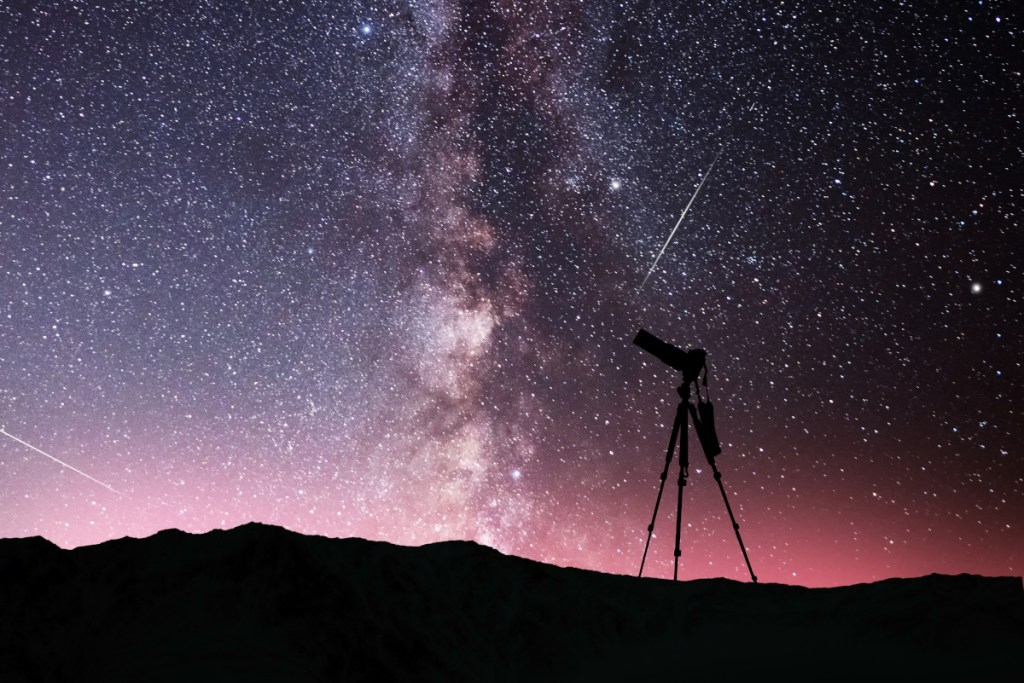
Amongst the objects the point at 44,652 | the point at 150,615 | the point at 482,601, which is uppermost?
the point at 482,601

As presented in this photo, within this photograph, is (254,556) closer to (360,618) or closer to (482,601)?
(360,618)

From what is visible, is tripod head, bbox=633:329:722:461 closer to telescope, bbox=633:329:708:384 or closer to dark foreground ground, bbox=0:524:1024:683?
telescope, bbox=633:329:708:384

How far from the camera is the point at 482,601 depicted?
40.6ft

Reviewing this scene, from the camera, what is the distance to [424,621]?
1147 cm

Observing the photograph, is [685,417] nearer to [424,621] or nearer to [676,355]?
[676,355]

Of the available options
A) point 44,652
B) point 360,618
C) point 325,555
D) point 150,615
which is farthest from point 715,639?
point 44,652

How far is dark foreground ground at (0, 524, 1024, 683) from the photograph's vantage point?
9.41 meters

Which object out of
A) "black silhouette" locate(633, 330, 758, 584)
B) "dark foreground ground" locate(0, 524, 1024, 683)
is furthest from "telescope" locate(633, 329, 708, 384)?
"dark foreground ground" locate(0, 524, 1024, 683)

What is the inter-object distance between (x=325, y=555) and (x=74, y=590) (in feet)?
12.9

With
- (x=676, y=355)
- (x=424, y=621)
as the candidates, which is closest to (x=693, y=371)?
(x=676, y=355)

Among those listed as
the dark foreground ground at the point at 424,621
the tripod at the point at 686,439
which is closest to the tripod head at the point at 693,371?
the tripod at the point at 686,439

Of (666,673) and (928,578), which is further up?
(928,578)

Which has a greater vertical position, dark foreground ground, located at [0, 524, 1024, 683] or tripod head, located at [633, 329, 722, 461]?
tripod head, located at [633, 329, 722, 461]

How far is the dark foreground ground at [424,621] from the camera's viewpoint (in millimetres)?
9414
